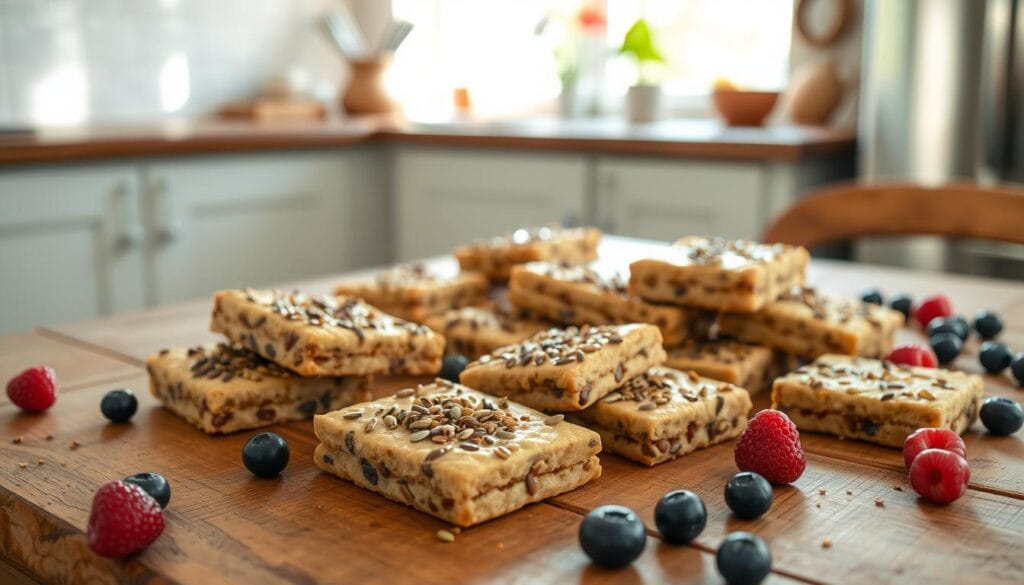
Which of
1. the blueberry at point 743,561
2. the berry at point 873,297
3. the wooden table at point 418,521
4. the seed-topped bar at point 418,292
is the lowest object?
the wooden table at point 418,521

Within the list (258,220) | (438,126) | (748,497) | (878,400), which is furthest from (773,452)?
(438,126)

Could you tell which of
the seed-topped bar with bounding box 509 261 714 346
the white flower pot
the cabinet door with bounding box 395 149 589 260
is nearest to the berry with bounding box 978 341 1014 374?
the seed-topped bar with bounding box 509 261 714 346

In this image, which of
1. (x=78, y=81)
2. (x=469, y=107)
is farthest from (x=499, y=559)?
(x=469, y=107)

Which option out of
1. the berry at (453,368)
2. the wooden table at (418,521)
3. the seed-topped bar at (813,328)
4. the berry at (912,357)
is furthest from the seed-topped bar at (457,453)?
the berry at (912,357)

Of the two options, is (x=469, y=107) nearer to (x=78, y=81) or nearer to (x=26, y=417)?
(x=78, y=81)

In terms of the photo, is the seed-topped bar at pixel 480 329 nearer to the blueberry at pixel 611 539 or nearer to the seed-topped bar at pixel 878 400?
the seed-topped bar at pixel 878 400

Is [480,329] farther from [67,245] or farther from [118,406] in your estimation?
[67,245]
